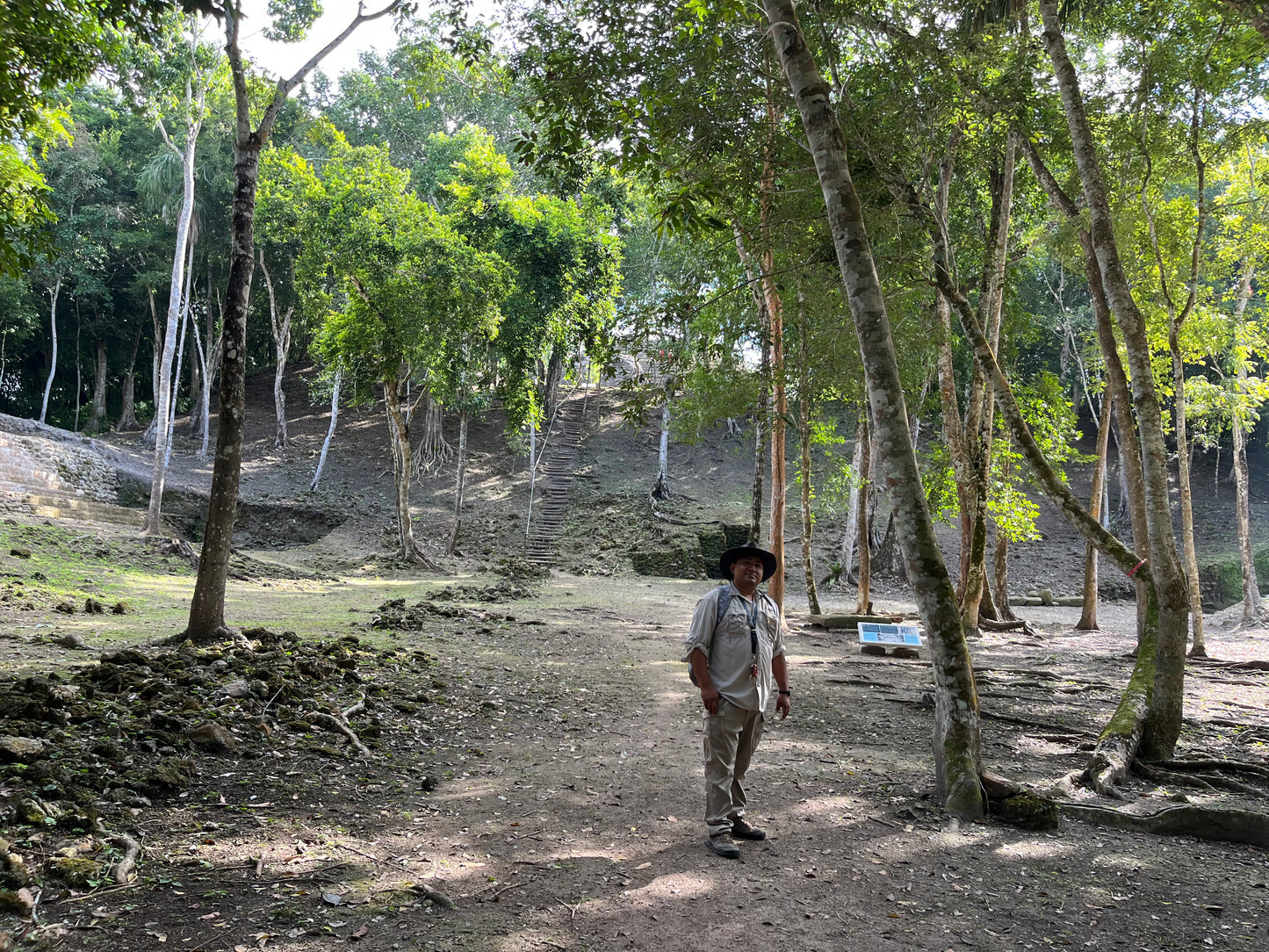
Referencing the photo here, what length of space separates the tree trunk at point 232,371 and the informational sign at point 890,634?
9.02m

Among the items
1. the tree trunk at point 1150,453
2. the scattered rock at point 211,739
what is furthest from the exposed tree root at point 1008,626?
the scattered rock at point 211,739

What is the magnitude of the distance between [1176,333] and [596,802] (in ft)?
37.5

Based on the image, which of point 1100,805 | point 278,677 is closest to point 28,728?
point 278,677

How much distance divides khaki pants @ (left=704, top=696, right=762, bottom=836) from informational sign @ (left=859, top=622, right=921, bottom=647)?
8.19 meters

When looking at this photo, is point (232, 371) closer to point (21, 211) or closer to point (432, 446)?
point (21, 211)

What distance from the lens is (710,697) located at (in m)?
4.24

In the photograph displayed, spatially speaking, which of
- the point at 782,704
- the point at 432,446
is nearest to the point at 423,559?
the point at 432,446

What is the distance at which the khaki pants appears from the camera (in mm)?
4301

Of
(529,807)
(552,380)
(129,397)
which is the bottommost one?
(529,807)

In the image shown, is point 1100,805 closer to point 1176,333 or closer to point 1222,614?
point 1176,333

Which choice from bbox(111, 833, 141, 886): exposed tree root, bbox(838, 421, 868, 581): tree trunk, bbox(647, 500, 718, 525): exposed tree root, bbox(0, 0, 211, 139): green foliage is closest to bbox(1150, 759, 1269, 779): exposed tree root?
bbox(111, 833, 141, 886): exposed tree root

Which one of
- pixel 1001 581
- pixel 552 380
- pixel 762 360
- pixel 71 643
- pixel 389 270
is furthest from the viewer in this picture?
pixel 552 380

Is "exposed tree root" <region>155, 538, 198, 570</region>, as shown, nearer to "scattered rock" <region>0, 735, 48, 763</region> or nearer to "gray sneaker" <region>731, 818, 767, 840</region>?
"scattered rock" <region>0, 735, 48, 763</region>

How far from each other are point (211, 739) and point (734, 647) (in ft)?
11.6
